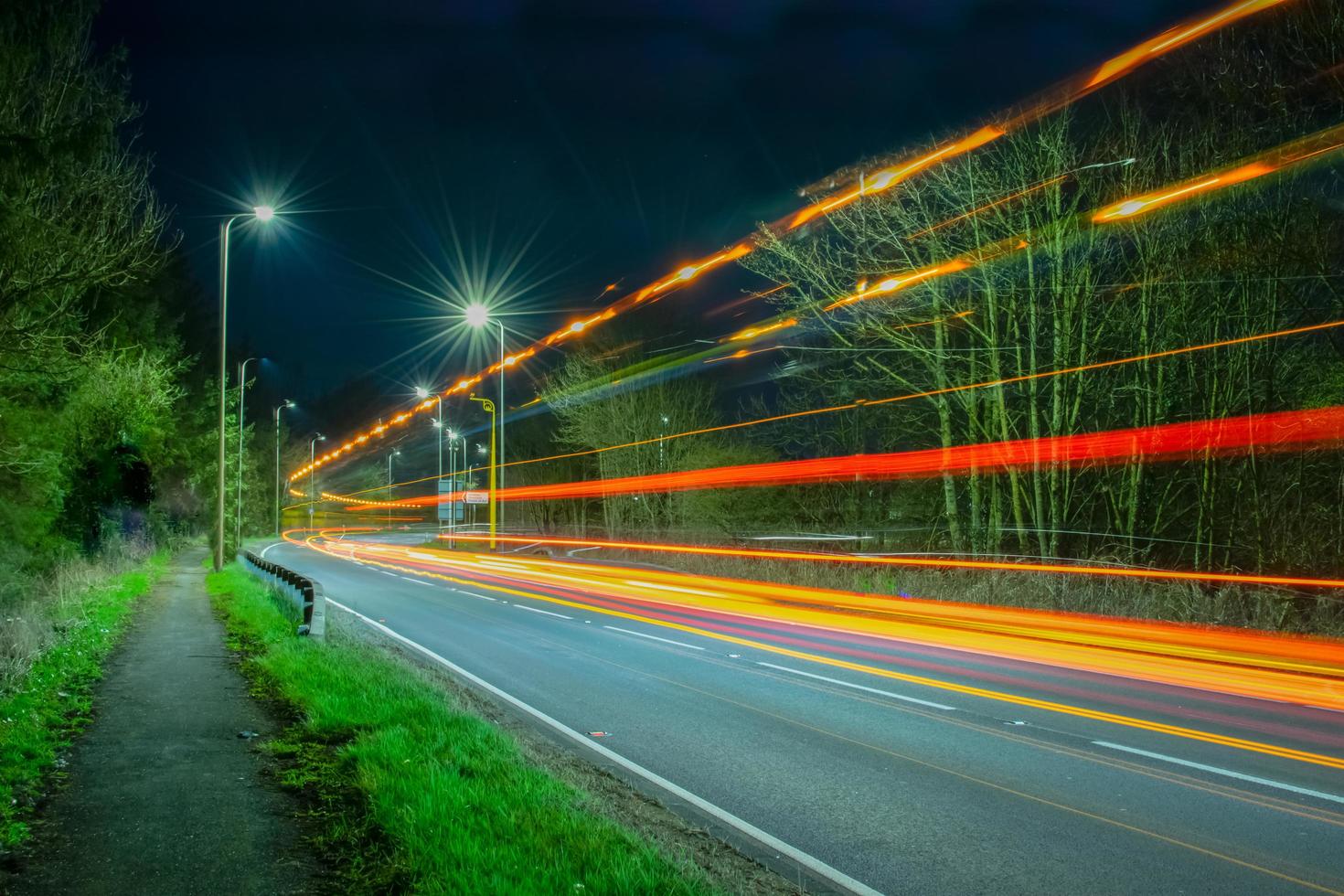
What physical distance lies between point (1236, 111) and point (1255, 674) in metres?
10.3

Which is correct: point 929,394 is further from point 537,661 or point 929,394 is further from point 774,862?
point 774,862

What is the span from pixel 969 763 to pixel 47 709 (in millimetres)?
8375

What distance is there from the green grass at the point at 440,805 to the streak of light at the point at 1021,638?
19.4ft

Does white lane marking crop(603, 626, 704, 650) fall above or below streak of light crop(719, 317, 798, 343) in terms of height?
below

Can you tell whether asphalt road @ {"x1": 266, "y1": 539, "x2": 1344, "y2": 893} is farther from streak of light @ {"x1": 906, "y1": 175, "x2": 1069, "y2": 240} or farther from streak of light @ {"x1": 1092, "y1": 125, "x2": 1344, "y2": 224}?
streak of light @ {"x1": 906, "y1": 175, "x2": 1069, "y2": 240}

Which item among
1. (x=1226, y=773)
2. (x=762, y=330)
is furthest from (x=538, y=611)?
(x=1226, y=773)

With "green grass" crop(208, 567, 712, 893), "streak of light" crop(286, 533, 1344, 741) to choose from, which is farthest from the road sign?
"green grass" crop(208, 567, 712, 893)

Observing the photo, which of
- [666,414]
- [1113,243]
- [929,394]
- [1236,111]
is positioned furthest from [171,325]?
[1236,111]

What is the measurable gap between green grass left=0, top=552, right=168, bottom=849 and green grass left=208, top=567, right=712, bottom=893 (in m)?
1.66

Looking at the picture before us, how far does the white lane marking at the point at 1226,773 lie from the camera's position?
669 cm

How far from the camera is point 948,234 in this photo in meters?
21.1

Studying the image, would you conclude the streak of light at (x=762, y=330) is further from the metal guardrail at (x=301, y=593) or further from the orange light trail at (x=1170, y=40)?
the metal guardrail at (x=301, y=593)

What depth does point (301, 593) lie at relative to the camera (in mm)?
15805

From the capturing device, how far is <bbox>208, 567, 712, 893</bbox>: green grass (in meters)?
4.73
